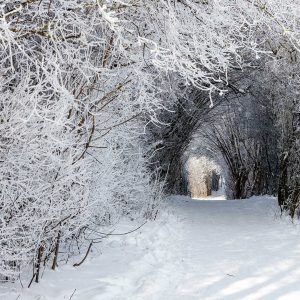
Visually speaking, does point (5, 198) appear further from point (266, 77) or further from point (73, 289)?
point (266, 77)

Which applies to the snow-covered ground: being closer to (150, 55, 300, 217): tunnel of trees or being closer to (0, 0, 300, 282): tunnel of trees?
(0, 0, 300, 282): tunnel of trees

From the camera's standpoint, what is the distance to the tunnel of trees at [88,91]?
367 centimetres

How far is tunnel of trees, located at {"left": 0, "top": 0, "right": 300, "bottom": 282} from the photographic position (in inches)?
145

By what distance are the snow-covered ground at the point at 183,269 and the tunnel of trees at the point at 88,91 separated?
0.35m

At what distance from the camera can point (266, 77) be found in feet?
33.9

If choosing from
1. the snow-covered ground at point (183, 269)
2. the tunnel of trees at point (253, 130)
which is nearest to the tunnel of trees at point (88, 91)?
the tunnel of trees at point (253, 130)

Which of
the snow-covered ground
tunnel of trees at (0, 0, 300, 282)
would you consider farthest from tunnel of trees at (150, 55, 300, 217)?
the snow-covered ground

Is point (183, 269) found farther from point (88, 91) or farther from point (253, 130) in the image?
point (253, 130)

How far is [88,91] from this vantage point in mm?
5039

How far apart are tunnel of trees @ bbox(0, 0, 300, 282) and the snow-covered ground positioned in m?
A: 0.35

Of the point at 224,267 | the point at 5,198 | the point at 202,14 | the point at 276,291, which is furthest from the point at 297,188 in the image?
the point at 5,198

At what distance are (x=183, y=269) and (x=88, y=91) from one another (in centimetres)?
262

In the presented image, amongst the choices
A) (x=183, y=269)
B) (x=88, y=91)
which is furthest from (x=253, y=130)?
(x=88, y=91)

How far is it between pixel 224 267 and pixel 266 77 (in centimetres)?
610
